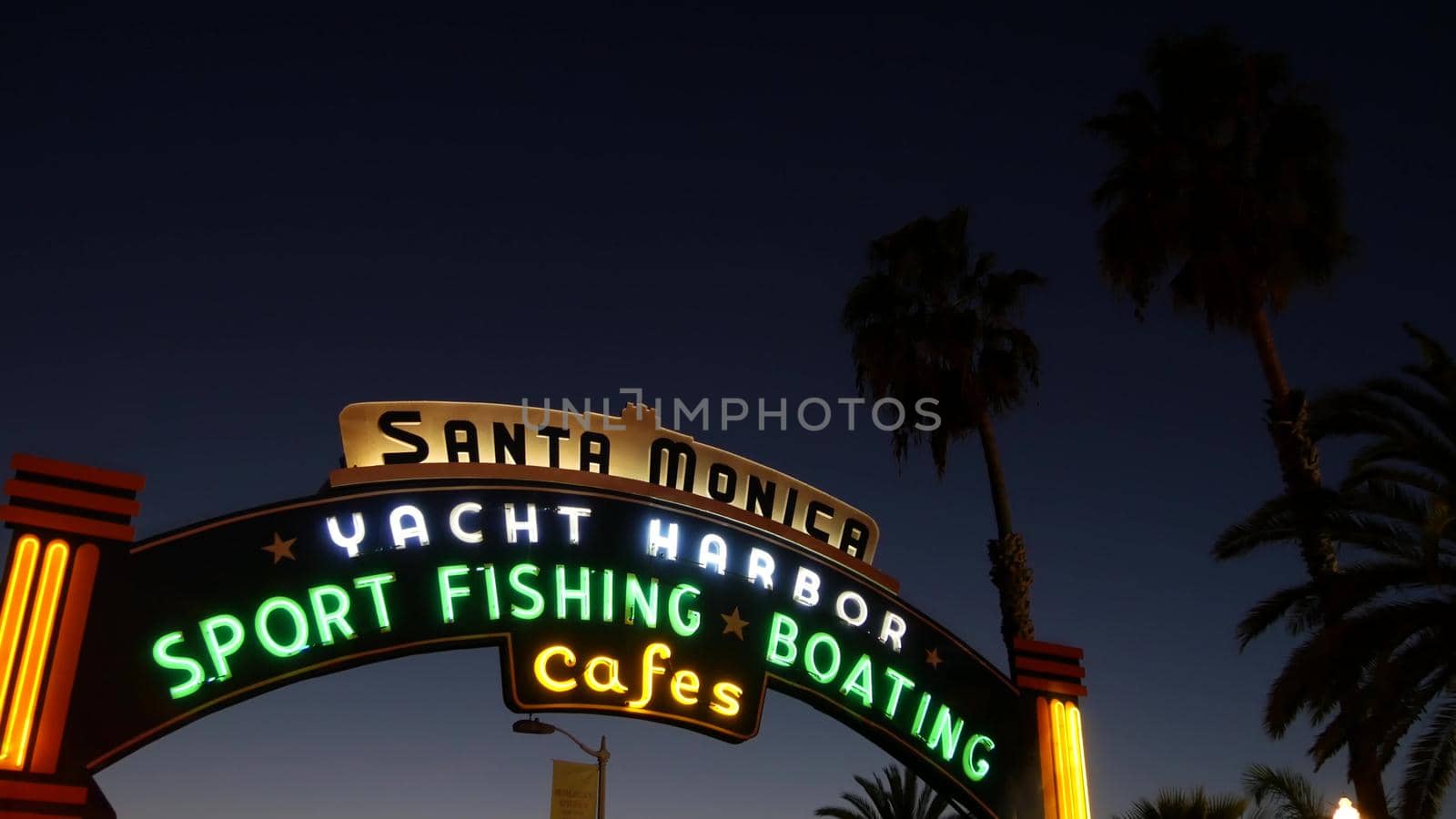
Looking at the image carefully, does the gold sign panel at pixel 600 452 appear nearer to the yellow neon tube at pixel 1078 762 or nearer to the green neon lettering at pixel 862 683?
the green neon lettering at pixel 862 683

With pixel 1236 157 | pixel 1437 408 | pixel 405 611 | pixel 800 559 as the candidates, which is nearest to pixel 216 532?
pixel 405 611

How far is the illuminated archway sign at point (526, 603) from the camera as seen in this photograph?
43.9 ft

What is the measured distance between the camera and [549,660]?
1591 centimetres

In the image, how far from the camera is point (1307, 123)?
23.8 metres

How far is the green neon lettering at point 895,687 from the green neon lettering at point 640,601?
3679mm

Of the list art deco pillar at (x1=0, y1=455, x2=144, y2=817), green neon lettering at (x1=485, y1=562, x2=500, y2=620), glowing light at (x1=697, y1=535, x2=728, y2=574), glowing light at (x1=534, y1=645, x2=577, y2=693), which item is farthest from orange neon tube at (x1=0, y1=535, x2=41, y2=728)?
glowing light at (x1=697, y1=535, x2=728, y2=574)

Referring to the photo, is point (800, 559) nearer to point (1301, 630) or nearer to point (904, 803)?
point (1301, 630)

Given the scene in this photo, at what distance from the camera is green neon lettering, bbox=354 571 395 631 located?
49.2ft

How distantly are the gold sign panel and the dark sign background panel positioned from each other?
0.52 m

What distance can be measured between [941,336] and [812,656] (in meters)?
9.94

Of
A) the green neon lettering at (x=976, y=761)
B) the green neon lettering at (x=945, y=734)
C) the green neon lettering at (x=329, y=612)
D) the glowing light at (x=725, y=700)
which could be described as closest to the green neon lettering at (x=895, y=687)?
the green neon lettering at (x=945, y=734)

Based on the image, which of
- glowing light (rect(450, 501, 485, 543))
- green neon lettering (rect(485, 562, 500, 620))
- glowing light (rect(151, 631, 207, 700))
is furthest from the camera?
glowing light (rect(450, 501, 485, 543))

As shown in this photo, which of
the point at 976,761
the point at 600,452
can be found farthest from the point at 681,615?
the point at 976,761

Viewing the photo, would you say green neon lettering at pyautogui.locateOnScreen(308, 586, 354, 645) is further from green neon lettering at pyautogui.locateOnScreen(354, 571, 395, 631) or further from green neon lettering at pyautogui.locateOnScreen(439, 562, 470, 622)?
green neon lettering at pyautogui.locateOnScreen(439, 562, 470, 622)
